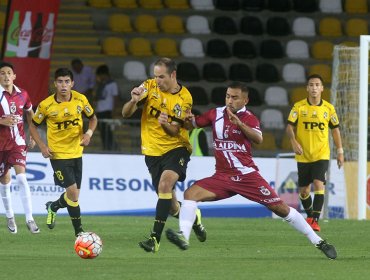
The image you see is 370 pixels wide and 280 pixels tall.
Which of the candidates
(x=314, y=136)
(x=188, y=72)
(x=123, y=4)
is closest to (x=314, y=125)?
(x=314, y=136)

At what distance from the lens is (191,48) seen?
88.3ft

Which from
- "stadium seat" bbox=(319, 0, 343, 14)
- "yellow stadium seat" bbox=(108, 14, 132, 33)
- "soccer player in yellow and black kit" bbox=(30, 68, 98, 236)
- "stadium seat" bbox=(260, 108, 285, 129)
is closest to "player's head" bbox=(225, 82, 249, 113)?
"soccer player in yellow and black kit" bbox=(30, 68, 98, 236)

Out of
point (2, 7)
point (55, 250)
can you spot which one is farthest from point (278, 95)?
point (55, 250)

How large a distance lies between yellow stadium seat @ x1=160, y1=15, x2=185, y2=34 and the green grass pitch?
11164 mm

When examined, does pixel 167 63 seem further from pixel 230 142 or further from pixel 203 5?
pixel 203 5

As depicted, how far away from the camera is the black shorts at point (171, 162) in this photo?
1235 cm

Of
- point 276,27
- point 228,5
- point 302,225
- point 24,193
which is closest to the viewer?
point 302,225

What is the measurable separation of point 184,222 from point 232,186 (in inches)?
22.7

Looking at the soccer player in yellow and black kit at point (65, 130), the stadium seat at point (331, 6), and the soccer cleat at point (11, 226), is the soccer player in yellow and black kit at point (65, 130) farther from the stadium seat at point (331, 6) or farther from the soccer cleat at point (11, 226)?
the stadium seat at point (331, 6)

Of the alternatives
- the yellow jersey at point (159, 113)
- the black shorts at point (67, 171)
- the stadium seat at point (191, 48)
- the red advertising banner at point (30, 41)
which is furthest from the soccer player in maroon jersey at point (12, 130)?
the stadium seat at point (191, 48)

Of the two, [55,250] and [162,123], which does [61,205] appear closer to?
[55,250]

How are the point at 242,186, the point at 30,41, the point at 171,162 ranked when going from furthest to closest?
the point at 30,41 < the point at 171,162 < the point at 242,186

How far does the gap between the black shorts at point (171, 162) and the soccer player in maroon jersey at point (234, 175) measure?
603 millimetres

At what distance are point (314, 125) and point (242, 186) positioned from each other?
5032mm
